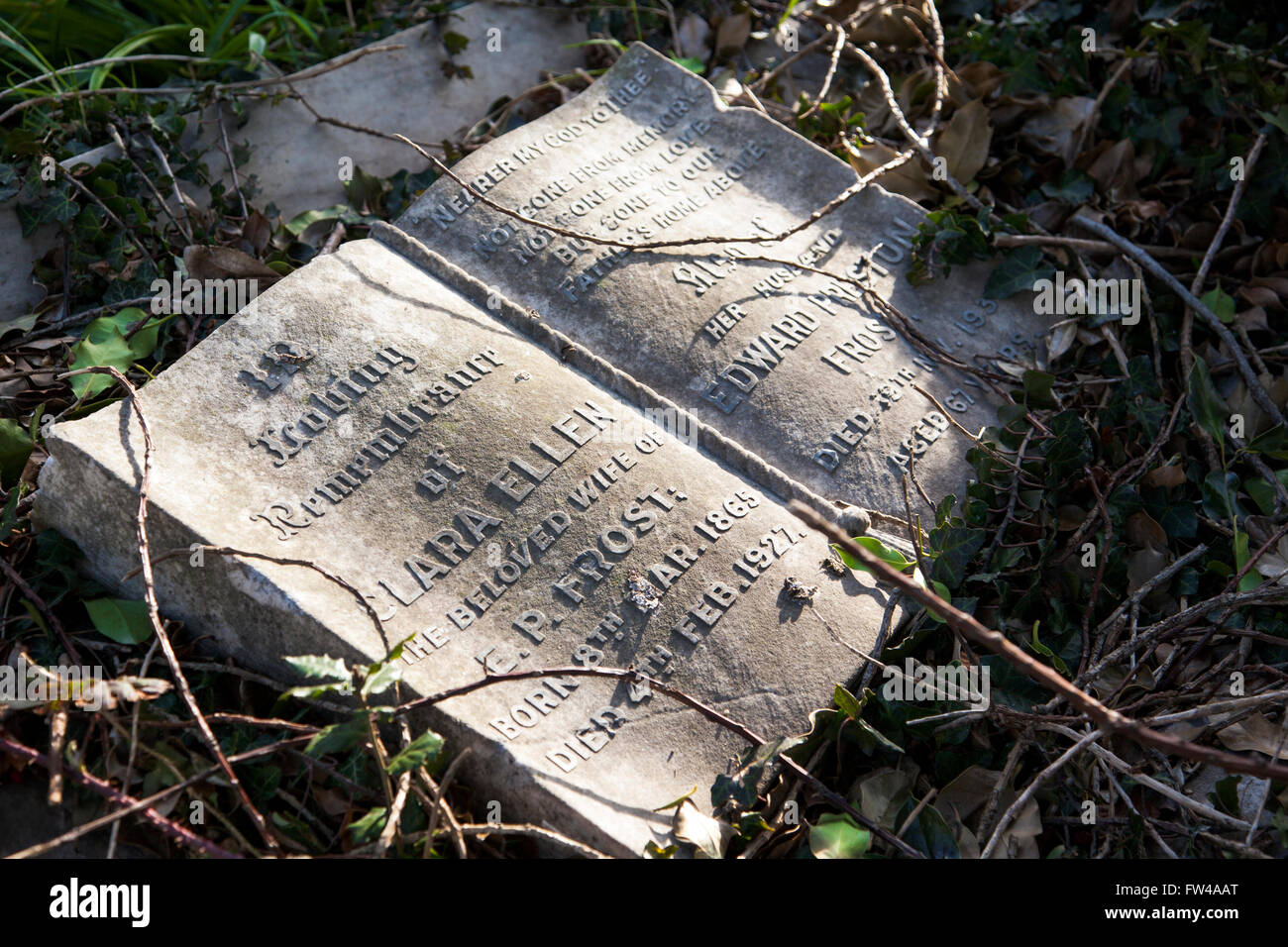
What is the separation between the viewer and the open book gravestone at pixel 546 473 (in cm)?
252

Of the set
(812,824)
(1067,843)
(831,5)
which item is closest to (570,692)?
(812,824)

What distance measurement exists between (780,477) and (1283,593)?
131cm

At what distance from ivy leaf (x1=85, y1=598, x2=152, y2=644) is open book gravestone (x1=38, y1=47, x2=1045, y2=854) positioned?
2.4 inches

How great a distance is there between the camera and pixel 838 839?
239 centimetres

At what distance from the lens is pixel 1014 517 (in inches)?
122

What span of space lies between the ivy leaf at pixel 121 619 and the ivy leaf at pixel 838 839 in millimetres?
1712

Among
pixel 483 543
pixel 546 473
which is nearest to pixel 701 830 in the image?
pixel 483 543

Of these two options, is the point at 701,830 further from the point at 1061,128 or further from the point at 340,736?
the point at 1061,128

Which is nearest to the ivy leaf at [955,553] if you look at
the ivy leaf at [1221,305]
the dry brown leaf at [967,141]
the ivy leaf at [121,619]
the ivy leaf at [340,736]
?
the ivy leaf at [1221,305]

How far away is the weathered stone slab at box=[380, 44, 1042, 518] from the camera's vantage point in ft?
10.3

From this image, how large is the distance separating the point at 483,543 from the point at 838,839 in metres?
1.12

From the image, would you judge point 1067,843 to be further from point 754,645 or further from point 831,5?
point 831,5

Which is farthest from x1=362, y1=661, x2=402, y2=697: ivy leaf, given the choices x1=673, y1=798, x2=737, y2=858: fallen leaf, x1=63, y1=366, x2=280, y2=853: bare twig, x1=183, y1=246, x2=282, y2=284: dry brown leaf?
x1=183, y1=246, x2=282, y2=284: dry brown leaf
